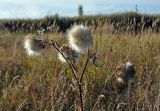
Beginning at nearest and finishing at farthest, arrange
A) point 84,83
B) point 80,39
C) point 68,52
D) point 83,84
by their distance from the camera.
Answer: point 80,39 < point 68,52 < point 84,83 < point 83,84

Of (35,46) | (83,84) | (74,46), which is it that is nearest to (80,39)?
(74,46)

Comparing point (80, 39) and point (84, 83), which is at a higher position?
point (80, 39)

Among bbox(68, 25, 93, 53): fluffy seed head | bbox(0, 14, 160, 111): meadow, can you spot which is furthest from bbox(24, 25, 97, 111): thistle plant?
bbox(0, 14, 160, 111): meadow

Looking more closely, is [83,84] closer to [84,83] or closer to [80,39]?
[84,83]

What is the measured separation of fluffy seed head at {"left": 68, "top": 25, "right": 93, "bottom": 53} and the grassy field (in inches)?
24.9

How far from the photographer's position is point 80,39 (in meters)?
1.97

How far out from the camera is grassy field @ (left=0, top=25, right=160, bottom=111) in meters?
3.38

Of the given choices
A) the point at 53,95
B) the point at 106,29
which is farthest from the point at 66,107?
the point at 106,29

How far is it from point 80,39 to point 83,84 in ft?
6.46

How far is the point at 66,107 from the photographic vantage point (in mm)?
3643

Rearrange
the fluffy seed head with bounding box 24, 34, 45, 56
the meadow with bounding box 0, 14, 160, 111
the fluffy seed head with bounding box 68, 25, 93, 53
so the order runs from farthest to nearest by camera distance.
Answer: the meadow with bounding box 0, 14, 160, 111, the fluffy seed head with bounding box 24, 34, 45, 56, the fluffy seed head with bounding box 68, 25, 93, 53

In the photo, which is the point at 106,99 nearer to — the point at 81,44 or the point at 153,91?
the point at 153,91

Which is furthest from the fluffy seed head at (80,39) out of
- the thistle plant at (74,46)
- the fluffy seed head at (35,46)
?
the fluffy seed head at (35,46)

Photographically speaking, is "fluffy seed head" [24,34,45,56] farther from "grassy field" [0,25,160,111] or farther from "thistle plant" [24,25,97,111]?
"grassy field" [0,25,160,111]
